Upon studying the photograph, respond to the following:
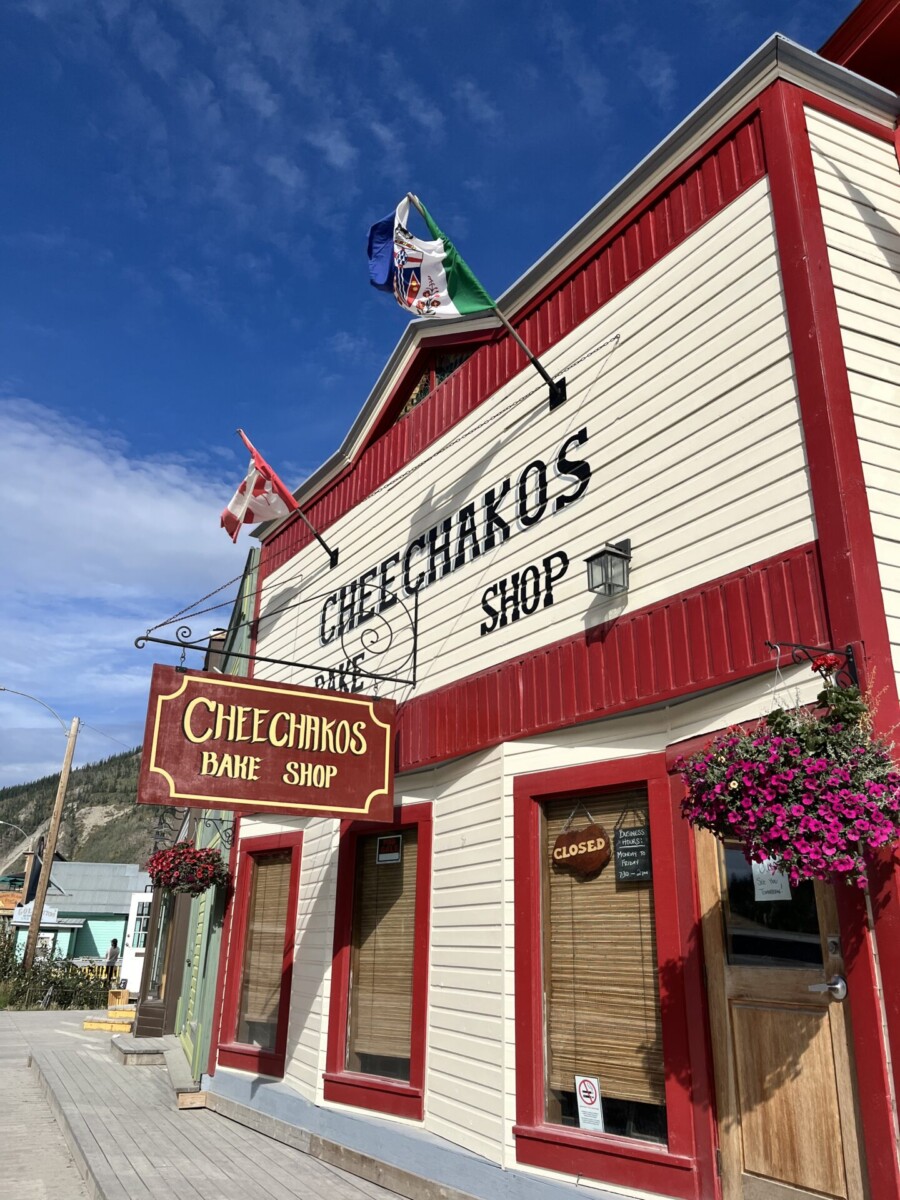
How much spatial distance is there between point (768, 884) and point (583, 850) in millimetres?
1493

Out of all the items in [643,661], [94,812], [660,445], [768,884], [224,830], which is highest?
[94,812]

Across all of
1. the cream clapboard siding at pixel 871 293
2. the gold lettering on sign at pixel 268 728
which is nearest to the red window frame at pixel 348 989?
the gold lettering on sign at pixel 268 728

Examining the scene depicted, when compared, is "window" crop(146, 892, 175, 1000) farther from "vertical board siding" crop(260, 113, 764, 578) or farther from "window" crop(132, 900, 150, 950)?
"window" crop(132, 900, 150, 950)

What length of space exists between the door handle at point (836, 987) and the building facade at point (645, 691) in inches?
1.2

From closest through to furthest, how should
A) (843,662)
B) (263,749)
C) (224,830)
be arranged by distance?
(843,662) → (263,749) → (224,830)

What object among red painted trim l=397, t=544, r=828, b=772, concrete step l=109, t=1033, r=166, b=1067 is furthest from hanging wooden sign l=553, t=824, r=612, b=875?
concrete step l=109, t=1033, r=166, b=1067

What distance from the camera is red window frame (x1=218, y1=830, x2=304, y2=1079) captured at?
9352mm

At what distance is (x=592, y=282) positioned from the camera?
7102 millimetres

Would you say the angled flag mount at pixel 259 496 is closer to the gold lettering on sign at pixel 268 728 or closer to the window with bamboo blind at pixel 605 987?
the gold lettering on sign at pixel 268 728

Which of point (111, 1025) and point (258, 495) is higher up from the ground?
point (258, 495)

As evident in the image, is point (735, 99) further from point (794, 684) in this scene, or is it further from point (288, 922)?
point (288, 922)

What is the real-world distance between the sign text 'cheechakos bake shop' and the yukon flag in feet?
10.6

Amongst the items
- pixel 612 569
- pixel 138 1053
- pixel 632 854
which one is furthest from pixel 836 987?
pixel 138 1053

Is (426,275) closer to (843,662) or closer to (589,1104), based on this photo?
(843,662)
